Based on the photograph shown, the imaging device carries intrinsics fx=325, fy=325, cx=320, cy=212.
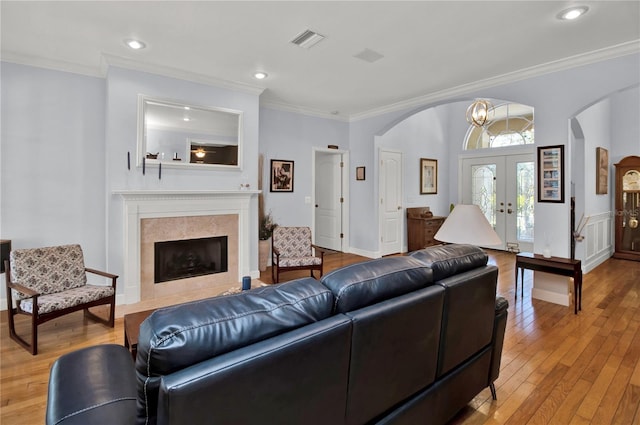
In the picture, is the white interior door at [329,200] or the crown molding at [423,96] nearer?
the crown molding at [423,96]

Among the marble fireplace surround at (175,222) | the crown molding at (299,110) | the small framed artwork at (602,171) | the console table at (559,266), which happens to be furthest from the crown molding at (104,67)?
the small framed artwork at (602,171)

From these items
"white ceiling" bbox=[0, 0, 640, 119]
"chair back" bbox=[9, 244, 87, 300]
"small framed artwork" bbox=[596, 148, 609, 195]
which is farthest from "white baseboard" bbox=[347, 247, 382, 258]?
"chair back" bbox=[9, 244, 87, 300]

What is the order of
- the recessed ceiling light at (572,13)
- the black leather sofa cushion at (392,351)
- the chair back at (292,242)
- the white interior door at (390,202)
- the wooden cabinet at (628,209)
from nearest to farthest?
the black leather sofa cushion at (392,351) < the recessed ceiling light at (572,13) < the chair back at (292,242) < the wooden cabinet at (628,209) < the white interior door at (390,202)

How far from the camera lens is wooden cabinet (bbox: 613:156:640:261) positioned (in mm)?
5863

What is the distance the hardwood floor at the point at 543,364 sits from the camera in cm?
191

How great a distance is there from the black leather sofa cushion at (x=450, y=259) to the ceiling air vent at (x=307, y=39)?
2.34 m

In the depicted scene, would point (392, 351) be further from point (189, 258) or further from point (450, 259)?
point (189, 258)

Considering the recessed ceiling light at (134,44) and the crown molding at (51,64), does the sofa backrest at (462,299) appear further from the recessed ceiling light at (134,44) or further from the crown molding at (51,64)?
the crown molding at (51,64)

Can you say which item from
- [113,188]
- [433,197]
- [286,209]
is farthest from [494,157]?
[113,188]

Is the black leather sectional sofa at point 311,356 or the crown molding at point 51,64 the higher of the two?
the crown molding at point 51,64

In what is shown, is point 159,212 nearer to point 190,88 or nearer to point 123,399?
point 190,88

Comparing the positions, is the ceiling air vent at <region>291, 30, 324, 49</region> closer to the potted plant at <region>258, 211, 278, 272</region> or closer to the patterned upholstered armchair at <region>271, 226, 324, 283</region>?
the patterned upholstered armchair at <region>271, 226, 324, 283</region>

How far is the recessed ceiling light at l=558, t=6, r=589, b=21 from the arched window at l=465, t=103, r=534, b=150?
3786 millimetres

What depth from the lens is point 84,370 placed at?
4.39ft
